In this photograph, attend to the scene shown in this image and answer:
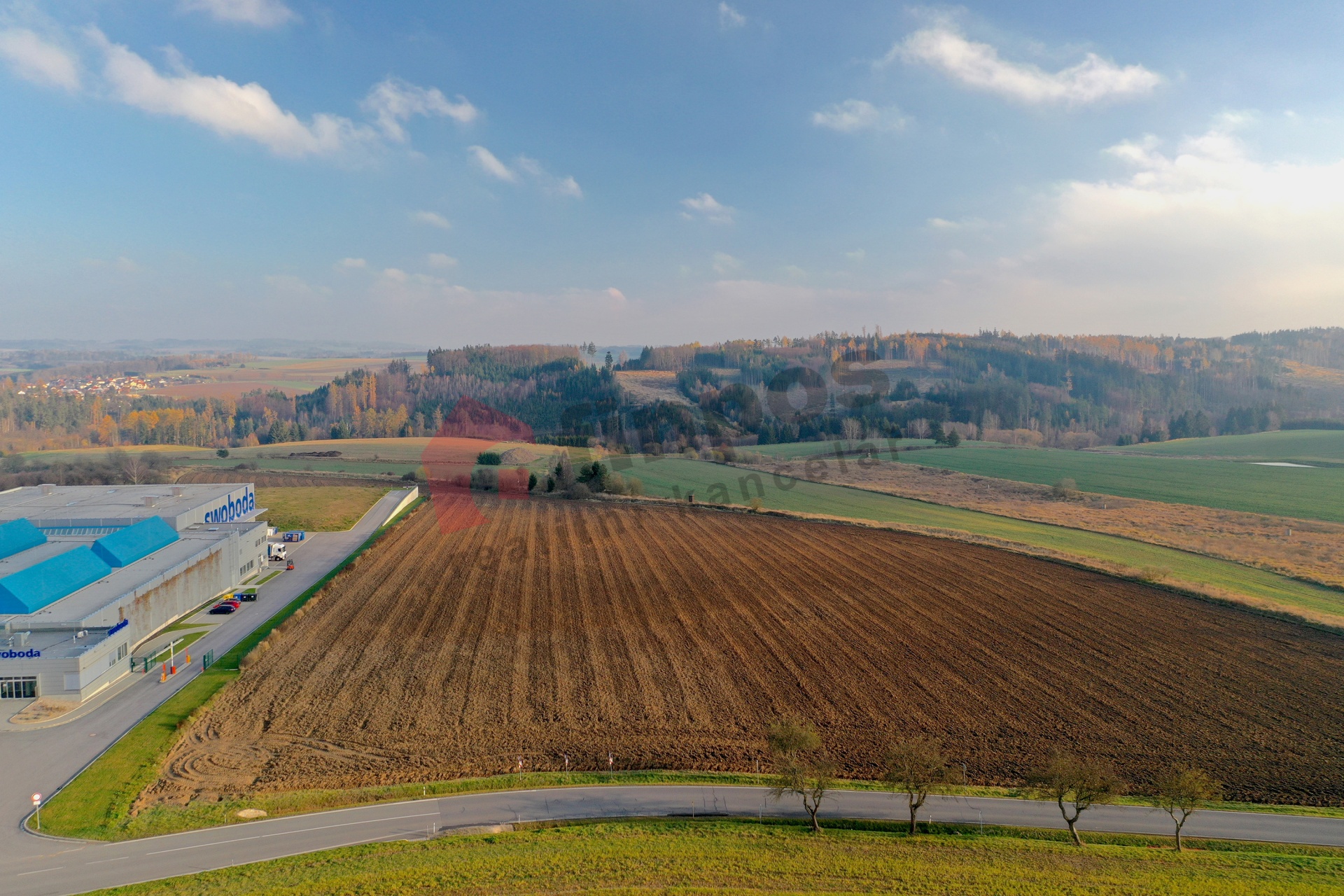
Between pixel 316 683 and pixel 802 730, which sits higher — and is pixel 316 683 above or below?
below

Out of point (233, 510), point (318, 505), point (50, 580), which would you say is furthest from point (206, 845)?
point (318, 505)

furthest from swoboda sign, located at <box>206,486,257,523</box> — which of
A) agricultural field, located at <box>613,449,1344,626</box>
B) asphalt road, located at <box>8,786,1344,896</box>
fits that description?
agricultural field, located at <box>613,449,1344,626</box>

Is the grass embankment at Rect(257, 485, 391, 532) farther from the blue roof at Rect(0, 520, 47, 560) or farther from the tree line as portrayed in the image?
the tree line

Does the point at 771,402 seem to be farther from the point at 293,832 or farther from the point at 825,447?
the point at 293,832

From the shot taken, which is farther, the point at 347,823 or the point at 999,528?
the point at 999,528

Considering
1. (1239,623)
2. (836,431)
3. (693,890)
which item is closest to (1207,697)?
(1239,623)

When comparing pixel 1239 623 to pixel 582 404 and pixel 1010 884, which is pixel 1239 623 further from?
pixel 582 404
